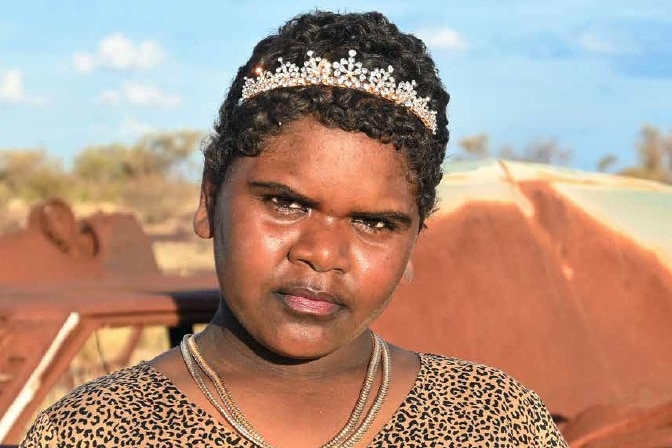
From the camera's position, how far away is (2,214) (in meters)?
19.6

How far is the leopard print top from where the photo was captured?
1635mm

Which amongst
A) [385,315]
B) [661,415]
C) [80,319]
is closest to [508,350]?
[385,315]

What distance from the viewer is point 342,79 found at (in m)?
1.62

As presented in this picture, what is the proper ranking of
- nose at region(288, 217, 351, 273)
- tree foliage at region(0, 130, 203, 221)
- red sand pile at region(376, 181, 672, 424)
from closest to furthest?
nose at region(288, 217, 351, 273) < red sand pile at region(376, 181, 672, 424) < tree foliage at region(0, 130, 203, 221)

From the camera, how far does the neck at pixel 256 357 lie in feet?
5.70

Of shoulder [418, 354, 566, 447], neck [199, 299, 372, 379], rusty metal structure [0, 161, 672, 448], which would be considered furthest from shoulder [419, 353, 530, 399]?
rusty metal structure [0, 161, 672, 448]

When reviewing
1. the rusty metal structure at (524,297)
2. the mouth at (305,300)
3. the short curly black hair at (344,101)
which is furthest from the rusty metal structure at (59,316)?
the mouth at (305,300)

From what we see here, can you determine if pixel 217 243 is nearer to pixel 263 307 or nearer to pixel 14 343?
pixel 263 307

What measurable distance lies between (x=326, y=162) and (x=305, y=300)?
21 cm

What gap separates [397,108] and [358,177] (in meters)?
0.13

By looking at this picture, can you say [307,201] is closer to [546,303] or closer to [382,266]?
[382,266]

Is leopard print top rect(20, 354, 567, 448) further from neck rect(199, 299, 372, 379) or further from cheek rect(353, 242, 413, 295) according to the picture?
cheek rect(353, 242, 413, 295)

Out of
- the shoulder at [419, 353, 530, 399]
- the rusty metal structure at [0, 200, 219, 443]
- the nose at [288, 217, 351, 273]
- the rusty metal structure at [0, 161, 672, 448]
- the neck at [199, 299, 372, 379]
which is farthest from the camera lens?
the rusty metal structure at [0, 161, 672, 448]

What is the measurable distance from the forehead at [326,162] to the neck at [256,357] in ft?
0.94
